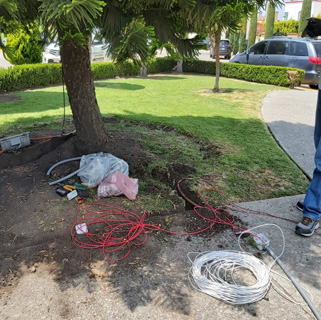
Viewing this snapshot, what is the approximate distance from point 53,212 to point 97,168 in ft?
2.49

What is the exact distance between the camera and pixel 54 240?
121 inches

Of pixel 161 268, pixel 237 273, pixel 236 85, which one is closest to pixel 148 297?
pixel 161 268

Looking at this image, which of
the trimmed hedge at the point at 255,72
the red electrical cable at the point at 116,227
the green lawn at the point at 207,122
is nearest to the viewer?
the red electrical cable at the point at 116,227

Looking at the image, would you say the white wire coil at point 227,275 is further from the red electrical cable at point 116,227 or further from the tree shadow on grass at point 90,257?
the red electrical cable at point 116,227

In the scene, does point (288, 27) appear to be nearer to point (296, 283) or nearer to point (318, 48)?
point (318, 48)

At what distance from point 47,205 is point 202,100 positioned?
24.8 feet

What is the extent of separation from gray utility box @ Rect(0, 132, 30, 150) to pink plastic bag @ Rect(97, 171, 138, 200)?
5.98 ft

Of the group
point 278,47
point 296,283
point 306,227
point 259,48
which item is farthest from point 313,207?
point 259,48

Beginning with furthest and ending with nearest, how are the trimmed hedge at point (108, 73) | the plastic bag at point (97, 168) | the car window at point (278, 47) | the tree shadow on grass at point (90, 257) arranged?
the car window at point (278, 47), the trimmed hedge at point (108, 73), the plastic bag at point (97, 168), the tree shadow on grass at point (90, 257)

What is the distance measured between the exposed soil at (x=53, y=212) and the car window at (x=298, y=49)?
11.1m

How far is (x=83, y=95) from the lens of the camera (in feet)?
14.6

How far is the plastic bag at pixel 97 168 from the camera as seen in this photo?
3934mm

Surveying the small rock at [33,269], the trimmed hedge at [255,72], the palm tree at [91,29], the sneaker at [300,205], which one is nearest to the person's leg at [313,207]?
the sneaker at [300,205]

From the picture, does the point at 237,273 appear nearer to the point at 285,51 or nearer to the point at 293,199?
the point at 293,199
